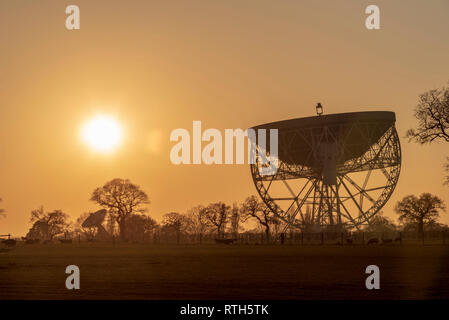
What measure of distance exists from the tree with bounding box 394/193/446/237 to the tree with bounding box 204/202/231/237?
31.1m

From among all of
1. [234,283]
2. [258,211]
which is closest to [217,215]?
[258,211]

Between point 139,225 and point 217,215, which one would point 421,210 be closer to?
point 217,215

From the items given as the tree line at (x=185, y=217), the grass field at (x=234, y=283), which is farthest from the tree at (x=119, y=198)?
the grass field at (x=234, y=283)

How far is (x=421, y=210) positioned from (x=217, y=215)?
119 feet

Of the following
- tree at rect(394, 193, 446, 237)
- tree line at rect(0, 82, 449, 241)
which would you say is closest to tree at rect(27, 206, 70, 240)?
tree line at rect(0, 82, 449, 241)

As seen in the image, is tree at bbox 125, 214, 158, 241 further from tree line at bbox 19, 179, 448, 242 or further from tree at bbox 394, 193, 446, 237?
tree at bbox 394, 193, 446, 237

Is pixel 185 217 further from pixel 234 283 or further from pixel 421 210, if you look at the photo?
pixel 234 283

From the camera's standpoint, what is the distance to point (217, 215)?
113875 millimetres

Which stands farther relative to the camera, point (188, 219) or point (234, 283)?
point (188, 219)

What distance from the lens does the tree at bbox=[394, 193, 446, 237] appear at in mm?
110188

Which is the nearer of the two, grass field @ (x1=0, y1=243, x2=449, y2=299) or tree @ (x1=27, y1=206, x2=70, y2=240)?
grass field @ (x1=0, y1=243, x2=449, y2=299)

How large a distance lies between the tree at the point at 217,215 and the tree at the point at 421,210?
31126 mm

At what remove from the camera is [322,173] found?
60312mm
